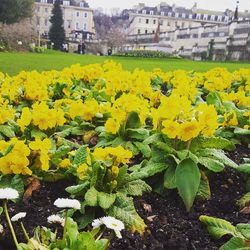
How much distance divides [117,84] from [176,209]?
2.42 m

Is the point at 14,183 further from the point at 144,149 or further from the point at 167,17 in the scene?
the point at 167,17

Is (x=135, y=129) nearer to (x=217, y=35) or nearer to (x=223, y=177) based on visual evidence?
(x=223, y=177)

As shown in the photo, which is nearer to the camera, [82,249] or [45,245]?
[82,249]

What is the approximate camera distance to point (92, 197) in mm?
2293

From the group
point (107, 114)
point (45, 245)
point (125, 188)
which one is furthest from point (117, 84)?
point (45, 245)

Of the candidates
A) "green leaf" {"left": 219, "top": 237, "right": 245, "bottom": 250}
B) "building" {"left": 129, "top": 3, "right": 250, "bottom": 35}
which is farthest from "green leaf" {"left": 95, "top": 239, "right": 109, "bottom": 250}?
"building" {"left": 129, "top": 3, "right": 250, "bottom": 35}

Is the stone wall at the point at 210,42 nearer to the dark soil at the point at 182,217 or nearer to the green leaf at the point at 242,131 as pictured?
the green leaf at the point at 242,131

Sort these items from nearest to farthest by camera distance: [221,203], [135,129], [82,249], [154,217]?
[82,249], [154,217], [221,203], [135,129]

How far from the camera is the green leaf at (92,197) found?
2.26 metres

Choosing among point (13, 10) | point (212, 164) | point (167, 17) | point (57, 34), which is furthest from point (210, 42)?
point (167, 17)

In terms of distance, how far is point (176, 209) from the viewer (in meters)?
2.54

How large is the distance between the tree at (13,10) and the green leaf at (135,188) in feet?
143

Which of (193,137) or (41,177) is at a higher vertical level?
(193,137)

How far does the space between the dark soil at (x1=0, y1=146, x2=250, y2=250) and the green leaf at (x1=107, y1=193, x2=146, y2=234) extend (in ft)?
0.14
